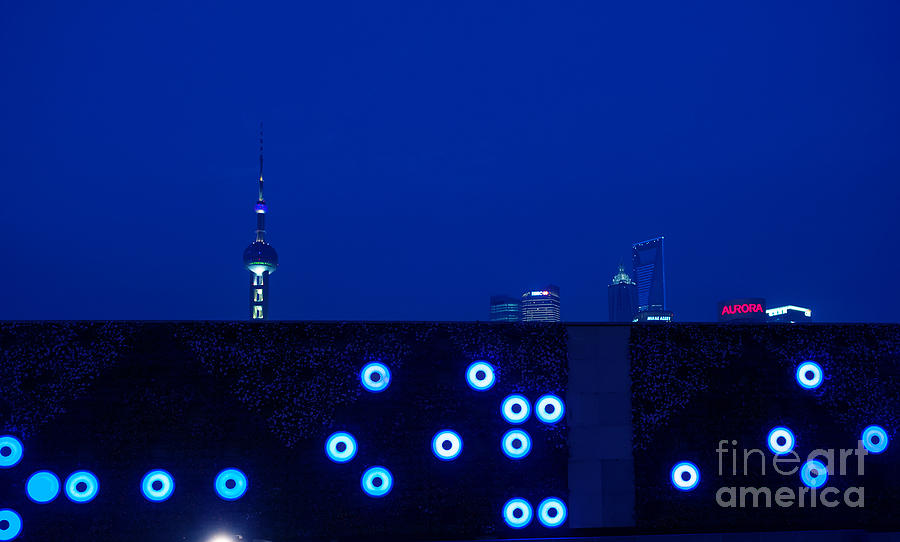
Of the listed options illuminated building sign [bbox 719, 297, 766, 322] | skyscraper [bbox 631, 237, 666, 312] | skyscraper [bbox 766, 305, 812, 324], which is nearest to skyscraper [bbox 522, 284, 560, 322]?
skyscraper [bbox 631, 237, 666, 312]

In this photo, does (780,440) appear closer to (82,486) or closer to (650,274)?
(82,486)

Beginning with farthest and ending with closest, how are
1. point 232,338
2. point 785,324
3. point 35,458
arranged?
point 785,324 < point 232,338 < point 35,458

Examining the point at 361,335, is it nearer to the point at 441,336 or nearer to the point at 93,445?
the point at 441,336

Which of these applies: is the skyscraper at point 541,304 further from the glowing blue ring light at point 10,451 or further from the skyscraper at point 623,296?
the glowing blue ring light at point 10,451

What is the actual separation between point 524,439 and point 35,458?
5970 millimetres

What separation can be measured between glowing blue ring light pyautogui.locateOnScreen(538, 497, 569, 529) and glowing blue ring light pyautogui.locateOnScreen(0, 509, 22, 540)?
Result: 20.5 ft

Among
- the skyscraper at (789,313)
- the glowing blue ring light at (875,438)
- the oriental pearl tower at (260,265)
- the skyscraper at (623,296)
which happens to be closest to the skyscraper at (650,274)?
the skyscraper at (623,296)

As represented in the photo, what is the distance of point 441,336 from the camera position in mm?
8469

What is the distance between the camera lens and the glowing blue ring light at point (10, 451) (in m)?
7.58

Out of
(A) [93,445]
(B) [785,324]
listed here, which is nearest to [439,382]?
(A) [93,445]

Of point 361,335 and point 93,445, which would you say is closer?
point 93,445

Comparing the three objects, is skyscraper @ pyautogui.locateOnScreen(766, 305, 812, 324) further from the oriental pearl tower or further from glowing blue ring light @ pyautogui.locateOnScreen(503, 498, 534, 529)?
glowing blue ring light @ pyautogui.locateOnScreen(503, 498, 534, 529)

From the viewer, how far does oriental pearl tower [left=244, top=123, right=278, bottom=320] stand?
99062 millimetres

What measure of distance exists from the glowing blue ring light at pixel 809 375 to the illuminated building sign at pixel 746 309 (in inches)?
3553
